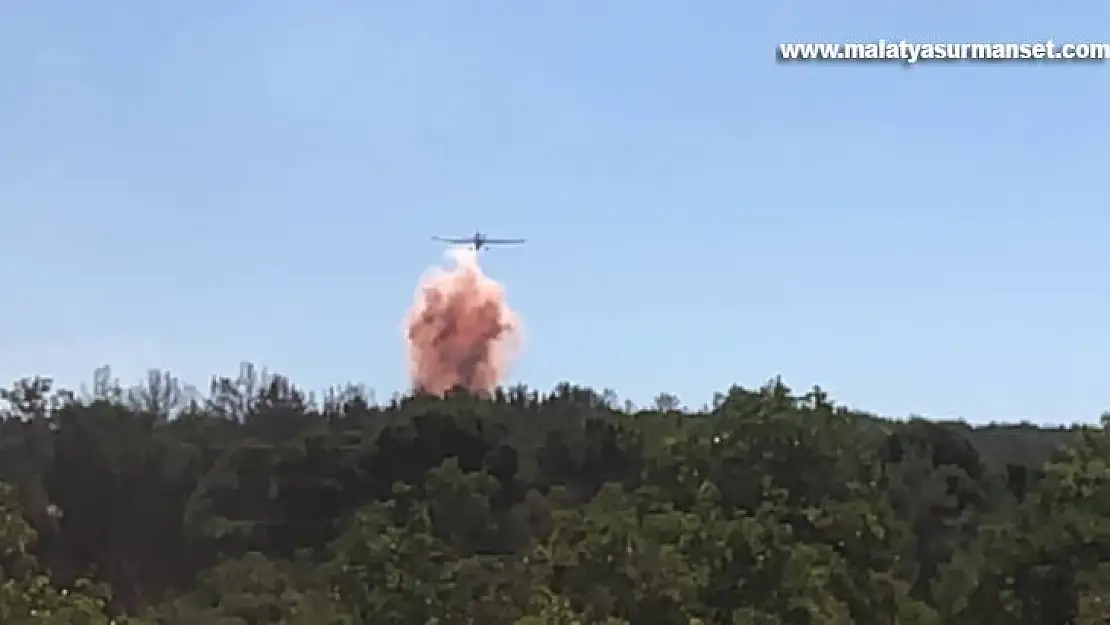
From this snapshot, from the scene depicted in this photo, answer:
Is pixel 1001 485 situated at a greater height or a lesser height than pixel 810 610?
greater

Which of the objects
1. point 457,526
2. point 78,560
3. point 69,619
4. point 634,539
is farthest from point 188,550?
point 69,619

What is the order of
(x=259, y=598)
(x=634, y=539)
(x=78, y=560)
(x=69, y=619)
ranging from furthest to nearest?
(x=78, y=560), (x=259, y=598), (x=634, y=539), (x=69, y=619)

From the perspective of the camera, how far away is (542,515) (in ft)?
169

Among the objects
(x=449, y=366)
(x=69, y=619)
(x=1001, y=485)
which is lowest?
(x=69, y=619)

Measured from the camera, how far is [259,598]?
37.5 meters

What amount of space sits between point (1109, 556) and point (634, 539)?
19.5ft

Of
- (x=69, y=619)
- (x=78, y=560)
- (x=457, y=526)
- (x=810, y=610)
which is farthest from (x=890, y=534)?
(x=78, y=560)

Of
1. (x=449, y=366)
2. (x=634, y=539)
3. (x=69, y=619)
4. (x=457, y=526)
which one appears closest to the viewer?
(x=69, y=619)

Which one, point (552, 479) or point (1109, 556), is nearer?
point (1109, 556)

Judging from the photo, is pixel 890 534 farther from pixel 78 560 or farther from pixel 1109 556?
pixel 78 560

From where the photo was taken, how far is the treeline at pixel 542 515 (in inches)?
898

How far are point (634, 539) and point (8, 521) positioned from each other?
828cm

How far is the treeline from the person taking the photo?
22797mm

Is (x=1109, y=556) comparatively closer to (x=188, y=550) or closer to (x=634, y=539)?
(x=634, y=539)
